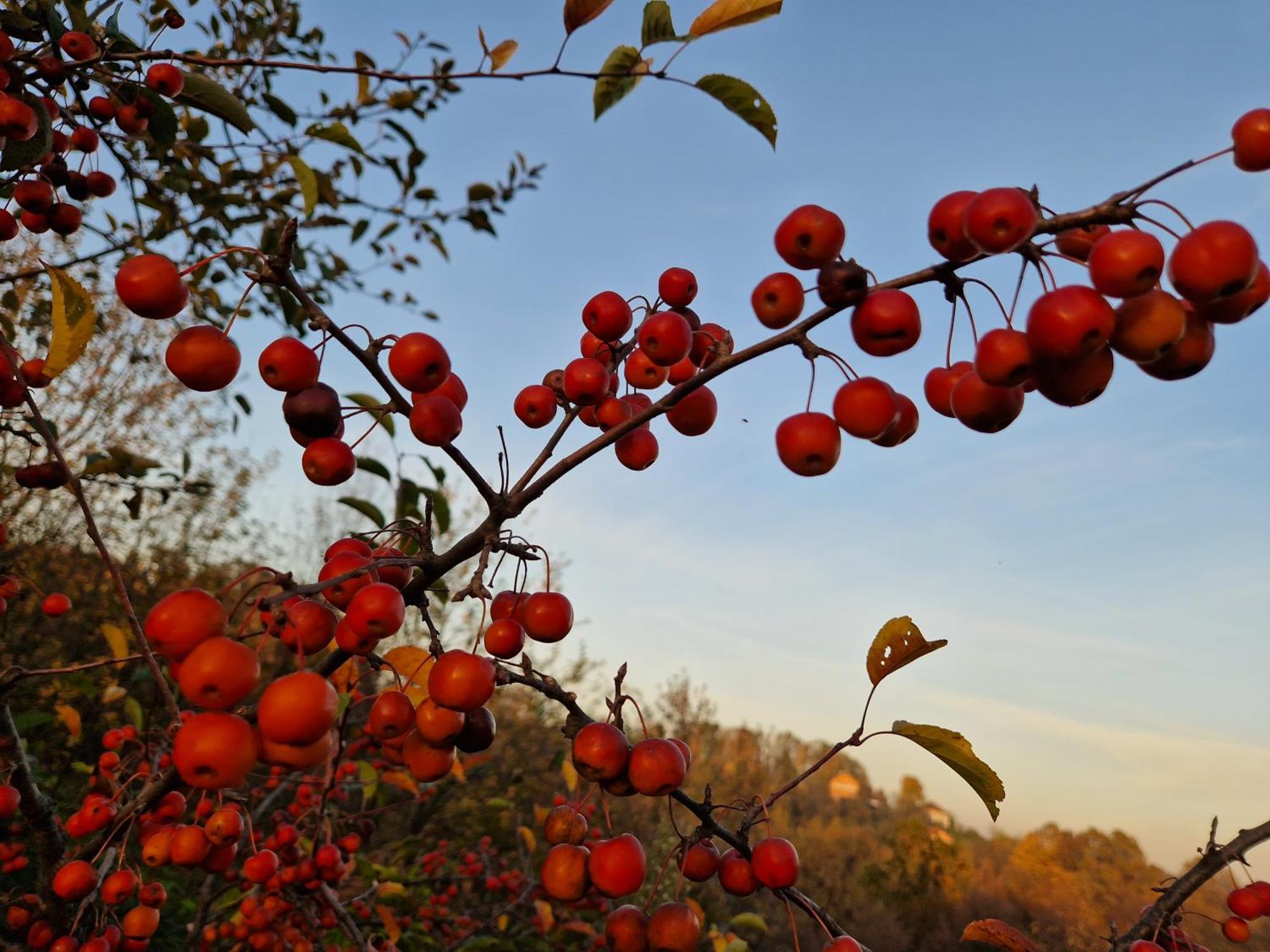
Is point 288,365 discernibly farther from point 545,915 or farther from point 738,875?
point 545,915

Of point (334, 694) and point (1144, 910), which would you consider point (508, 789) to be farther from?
point (334, 694)

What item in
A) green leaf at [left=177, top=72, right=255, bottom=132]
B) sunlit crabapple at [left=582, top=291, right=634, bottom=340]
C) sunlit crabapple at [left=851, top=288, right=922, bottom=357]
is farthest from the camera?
green leaf at [left=177, top=72, right=255, bottom=132]

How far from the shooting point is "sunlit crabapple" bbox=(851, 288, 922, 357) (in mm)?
1014

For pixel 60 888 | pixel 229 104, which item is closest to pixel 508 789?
pixel 60 888

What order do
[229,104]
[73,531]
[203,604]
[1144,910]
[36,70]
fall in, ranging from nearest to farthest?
[203,604] < [1144,910] < [36,70] < [229,104] < [73,531]

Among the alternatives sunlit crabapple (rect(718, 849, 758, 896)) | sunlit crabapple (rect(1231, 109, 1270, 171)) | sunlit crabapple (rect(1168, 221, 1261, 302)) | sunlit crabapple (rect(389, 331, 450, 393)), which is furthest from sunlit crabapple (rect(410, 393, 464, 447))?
sunlit crabapple (rect(1231, 109, 1270, 171))

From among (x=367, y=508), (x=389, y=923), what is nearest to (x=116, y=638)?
(x=367, y=508)

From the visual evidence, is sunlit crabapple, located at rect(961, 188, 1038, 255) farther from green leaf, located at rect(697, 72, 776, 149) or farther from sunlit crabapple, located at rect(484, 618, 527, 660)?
sunlit crabapple, located at rect(484, 618, 527, 660)

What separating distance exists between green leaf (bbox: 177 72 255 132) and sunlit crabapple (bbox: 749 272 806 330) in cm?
176

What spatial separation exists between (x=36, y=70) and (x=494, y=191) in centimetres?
263

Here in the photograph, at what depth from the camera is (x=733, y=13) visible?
1338 mm

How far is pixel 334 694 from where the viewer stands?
101cm

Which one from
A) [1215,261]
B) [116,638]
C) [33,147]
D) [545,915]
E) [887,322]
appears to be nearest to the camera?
[1215,261]

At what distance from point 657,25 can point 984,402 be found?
3.02 feet
